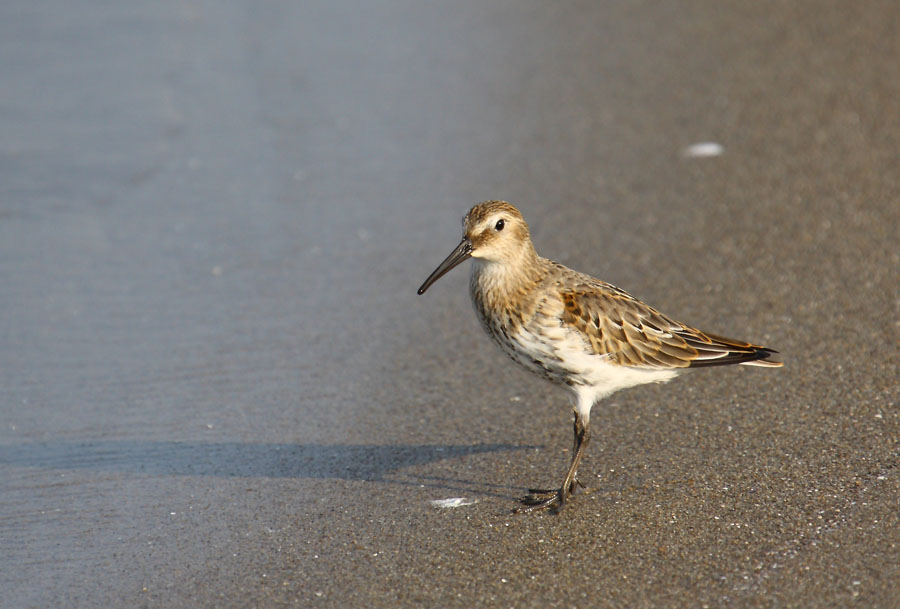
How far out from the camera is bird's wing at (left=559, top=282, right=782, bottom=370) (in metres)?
4.69

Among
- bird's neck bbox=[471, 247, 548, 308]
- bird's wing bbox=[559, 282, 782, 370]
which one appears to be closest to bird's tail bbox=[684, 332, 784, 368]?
bird's wing bbox=[559, 282, 782, 370]

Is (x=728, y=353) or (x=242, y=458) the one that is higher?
(x=728, y=353)

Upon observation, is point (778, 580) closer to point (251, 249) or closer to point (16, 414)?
point (16, 414)

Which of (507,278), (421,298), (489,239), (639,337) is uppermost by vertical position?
(489,239)

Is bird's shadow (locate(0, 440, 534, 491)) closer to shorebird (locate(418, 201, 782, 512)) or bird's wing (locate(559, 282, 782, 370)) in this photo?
shorebird (locate(418, 201, 782, 512))

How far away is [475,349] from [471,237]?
1.24 meters

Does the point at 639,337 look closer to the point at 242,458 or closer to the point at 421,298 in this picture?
the point at 242,458

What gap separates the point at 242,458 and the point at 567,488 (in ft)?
4.89

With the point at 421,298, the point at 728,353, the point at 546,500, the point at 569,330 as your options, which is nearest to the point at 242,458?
the point at 546,500

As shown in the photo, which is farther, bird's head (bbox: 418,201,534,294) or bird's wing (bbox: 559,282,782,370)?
bird's head (bbox: 418,201,534,294)

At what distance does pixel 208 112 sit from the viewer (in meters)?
8.84

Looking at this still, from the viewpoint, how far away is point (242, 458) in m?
5.05

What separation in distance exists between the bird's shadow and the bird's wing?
2.38 feet

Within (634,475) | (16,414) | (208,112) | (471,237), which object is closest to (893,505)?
(634,475)
